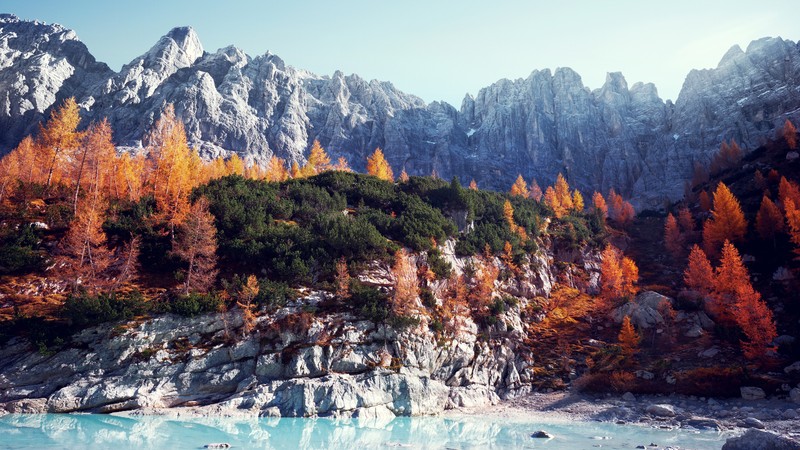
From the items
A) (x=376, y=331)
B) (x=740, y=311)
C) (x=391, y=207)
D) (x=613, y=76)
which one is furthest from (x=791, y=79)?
(x=376, y=331)

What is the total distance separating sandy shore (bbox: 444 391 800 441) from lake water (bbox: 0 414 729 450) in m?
2.83

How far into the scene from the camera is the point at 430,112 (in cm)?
17300

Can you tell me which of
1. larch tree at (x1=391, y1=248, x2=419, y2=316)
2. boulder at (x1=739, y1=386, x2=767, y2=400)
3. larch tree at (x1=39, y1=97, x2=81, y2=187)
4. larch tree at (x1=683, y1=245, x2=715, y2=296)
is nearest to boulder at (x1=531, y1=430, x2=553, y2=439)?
larch tree at (x1=391, y1=248, x2=419, y2=316)

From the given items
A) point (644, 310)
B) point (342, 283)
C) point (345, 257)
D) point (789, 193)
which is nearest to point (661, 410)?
point (644, 310)

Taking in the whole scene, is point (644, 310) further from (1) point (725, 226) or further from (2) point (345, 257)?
(2) point (345, 257)

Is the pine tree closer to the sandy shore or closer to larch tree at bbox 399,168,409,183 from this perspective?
the sandy shore

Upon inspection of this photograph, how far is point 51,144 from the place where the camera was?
→ 4512 centimetres

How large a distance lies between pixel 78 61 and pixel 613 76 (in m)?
200

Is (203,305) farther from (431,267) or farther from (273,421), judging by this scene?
(431,267)

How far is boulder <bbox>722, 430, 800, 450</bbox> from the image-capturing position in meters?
16.0

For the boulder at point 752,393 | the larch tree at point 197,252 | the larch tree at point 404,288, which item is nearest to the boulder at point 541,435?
the larch tree at point 404,288

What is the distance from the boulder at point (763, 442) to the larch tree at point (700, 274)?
104 ft

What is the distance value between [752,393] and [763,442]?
18.4 meters

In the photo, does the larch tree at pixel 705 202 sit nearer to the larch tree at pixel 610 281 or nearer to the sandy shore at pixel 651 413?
the larch tree at pixel 610 281
